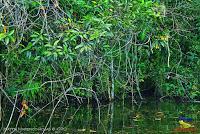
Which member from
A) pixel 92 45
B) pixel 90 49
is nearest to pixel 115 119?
pixel 92 45

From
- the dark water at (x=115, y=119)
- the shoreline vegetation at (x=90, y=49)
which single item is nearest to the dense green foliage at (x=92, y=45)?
the shoreline vegetation at (x=90, y=49)

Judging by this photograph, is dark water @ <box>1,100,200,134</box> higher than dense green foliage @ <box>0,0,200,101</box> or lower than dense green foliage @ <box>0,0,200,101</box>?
lower

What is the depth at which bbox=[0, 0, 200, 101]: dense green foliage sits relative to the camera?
198 inches

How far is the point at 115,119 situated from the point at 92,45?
191cm

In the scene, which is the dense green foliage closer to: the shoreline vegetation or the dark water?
the shoreline vegetation

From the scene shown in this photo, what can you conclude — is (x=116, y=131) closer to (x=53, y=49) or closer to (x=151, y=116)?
(x=151, y=116)

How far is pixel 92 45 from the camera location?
17.2ft

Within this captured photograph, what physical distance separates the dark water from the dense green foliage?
0.32m

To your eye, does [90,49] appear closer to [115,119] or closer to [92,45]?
[92,45]

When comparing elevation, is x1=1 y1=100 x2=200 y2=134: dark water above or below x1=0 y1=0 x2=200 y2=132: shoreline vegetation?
below

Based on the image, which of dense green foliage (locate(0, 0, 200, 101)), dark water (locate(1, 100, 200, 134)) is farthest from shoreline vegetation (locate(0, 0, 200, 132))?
dark water (locate(1, 100, 200, 134))

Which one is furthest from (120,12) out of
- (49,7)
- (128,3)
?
(49,7)

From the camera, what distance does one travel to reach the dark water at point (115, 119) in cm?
618

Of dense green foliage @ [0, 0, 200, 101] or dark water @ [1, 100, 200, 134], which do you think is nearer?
dense green foliage @ [0, 0, 200, 101]
